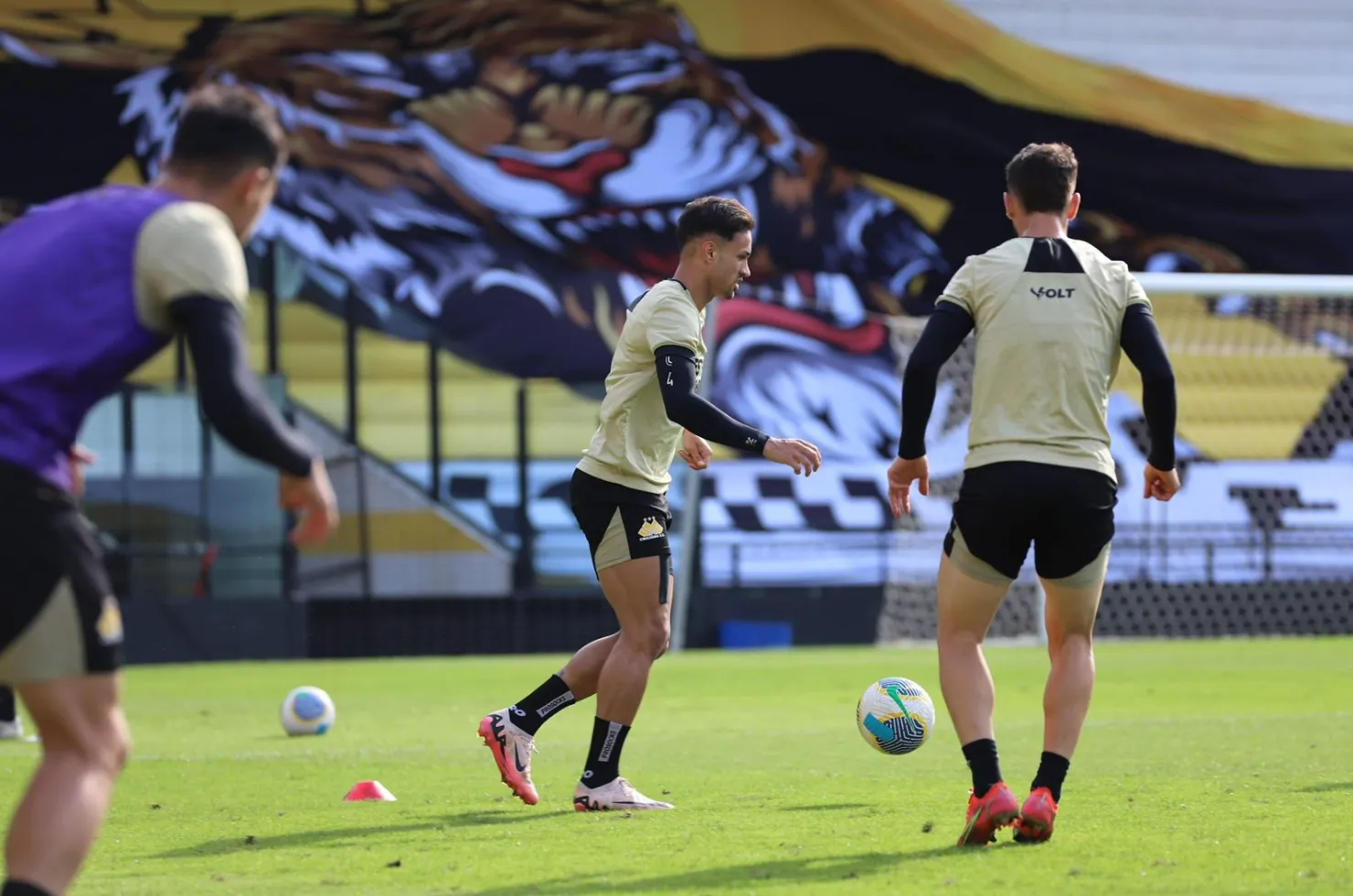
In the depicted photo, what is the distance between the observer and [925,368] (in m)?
4.94

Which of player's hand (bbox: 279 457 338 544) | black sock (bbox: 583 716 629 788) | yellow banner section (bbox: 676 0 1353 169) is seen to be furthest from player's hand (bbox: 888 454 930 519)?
yellow banner section (bbox: 676 0 1353 169)

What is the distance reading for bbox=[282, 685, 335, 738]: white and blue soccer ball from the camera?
951 centimetres

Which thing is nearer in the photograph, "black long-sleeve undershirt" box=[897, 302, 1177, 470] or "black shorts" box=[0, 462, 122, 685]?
"black shorts" box=[0, 462, 122, 685]

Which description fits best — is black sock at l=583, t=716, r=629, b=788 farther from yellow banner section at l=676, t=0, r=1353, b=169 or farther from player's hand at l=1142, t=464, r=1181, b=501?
yellow banner section at l=676, t=0, r=1353, b=169

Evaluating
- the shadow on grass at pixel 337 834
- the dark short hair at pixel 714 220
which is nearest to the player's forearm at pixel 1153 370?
the dark short hair at pixel 714 220

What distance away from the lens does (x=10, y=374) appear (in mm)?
3295

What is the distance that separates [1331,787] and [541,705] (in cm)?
266

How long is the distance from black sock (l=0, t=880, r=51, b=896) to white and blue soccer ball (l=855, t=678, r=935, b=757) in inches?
149

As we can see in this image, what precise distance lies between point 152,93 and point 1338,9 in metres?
16.0

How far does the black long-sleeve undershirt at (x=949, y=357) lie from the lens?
4949 millimetres

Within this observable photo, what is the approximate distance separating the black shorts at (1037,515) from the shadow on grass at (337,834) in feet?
5.78

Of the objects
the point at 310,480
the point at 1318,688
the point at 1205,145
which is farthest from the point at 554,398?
the point at 310,480

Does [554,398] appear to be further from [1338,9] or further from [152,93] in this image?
[1338,9]

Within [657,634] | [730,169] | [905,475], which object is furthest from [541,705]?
[730,169]
